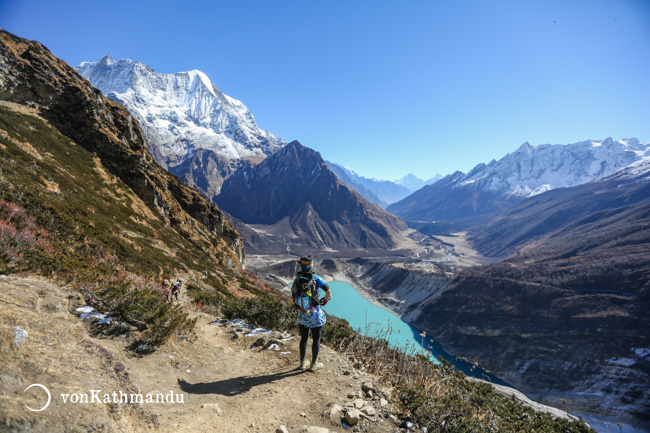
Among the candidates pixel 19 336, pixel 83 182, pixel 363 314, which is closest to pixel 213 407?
pixel 19 336

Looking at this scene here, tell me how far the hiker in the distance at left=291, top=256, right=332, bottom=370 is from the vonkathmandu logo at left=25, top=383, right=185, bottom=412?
2.79m

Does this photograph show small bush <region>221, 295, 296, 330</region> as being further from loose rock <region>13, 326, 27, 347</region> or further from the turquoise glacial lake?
the turquoise glacial lake

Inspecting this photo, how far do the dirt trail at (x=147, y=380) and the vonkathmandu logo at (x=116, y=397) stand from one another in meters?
0.07

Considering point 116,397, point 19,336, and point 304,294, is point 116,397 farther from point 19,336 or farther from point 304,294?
point 304,294

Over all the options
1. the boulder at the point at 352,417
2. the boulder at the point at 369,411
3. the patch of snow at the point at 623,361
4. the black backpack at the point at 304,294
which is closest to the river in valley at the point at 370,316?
the patch of snow at the point at 623,361

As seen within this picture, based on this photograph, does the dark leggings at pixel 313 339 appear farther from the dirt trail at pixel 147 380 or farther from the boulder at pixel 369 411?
the boulder at pixel 369 411

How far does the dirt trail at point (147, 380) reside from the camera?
10.7ft

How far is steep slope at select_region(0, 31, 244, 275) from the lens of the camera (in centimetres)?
1389

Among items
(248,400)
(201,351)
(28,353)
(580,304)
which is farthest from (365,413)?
(580,304)

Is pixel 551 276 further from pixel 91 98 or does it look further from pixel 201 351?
pixel 91 98

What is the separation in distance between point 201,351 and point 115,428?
415 cm

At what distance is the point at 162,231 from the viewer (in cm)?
3142

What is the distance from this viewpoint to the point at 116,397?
3.99 metres

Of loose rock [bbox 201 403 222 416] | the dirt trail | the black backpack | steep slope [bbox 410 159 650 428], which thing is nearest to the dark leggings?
the dirt trail
